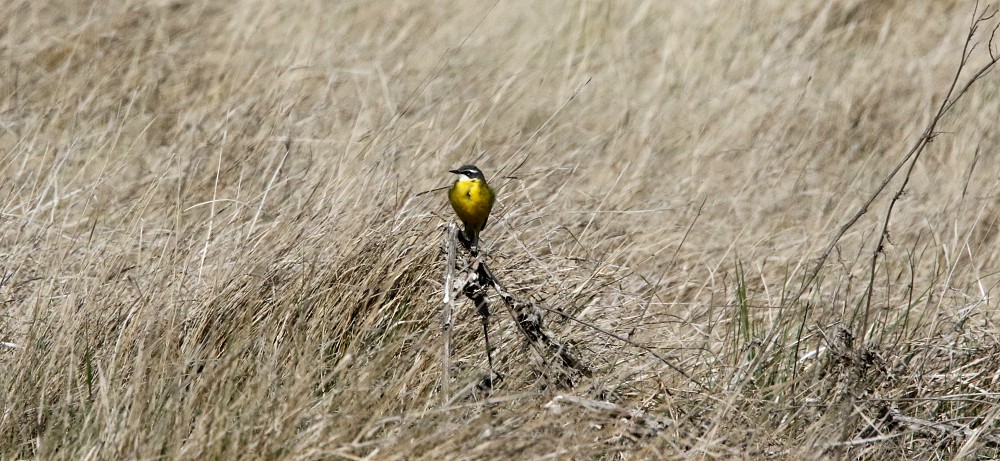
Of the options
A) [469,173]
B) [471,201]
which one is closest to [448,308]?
[471,201]

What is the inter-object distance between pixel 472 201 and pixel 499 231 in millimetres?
500

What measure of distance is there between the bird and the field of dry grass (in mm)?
117

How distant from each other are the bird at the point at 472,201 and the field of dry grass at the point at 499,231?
0.12 meters

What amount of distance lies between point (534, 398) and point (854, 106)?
161 inches

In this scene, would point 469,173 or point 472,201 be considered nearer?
point 472,201

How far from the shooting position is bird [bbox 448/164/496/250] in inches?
141

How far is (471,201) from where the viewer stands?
3.59 m

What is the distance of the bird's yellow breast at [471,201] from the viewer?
357 cm

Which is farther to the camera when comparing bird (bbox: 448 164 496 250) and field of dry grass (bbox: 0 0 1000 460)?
bird (bbox: 448 164 496 250)

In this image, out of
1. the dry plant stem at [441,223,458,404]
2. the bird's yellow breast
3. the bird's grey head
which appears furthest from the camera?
the bird's grey head

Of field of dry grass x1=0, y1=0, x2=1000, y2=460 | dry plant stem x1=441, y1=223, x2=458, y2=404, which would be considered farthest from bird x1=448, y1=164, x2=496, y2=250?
dry plant stem x1=441, y1=223, x2=458, y2=404

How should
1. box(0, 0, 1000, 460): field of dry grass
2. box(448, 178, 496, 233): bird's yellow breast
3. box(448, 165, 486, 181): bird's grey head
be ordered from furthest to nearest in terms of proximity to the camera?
1. box(448, 165, 486, 181): bird's grey head
2. box(448, 178, 496, 233): bird's yellow breast
3. box(0, 0, 1000, 460): field of dry grass

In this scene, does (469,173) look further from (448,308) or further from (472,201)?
(448,308)

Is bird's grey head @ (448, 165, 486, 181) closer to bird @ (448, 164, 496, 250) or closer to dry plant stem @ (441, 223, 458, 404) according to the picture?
bird @ (448, 164, 496, 250)
